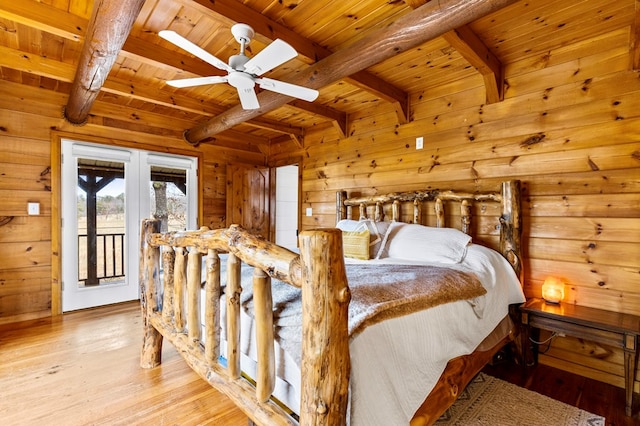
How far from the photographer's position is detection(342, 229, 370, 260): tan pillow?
8.82ft

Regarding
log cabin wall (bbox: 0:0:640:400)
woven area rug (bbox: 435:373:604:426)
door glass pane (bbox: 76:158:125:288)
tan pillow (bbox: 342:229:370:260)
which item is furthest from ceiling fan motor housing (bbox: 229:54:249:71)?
door glass pane (bbox: 76:158:125:288)

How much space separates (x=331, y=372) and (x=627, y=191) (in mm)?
2456

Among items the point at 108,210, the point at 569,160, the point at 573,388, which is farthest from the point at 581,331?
the point at 108,210

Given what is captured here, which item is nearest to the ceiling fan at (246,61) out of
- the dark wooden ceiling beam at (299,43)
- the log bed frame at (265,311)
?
the dark wooden ceiling beam at (299,43)

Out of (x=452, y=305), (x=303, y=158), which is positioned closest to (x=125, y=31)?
(x=452, y=305)

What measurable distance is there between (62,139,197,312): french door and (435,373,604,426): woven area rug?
3.82 m

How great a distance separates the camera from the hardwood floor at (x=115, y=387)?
5.61ft

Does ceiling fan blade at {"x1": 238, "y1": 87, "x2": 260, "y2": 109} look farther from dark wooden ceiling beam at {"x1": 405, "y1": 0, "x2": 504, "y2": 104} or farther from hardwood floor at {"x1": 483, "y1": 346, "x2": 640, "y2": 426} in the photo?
hardwood floor at {"x1": 483, "y1": 346, "x2": 640, "y2": 426}

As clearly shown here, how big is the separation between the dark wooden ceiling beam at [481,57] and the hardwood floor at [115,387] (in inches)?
89.5

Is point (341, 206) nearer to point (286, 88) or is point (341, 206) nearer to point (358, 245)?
point (358, 245)

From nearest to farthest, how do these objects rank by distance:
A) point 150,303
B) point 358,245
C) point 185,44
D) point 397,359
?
point 397,359
point 185,44
point 150,303
point 358,245

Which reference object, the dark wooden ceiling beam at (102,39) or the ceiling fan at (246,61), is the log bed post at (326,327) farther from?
the dark wooden ceiling beam at (102,39)

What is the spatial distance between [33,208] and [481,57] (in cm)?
452

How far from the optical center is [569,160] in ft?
7.55
